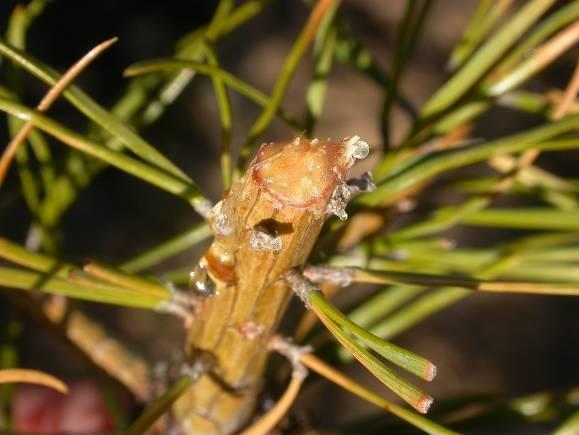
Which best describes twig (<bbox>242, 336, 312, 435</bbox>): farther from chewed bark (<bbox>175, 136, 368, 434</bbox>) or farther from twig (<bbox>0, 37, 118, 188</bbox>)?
twig (<bbox>0, 37, 118, 188</bbox>)

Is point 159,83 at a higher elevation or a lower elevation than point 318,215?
higher

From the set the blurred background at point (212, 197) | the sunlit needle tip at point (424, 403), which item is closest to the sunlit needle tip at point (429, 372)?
the sunlit needle tip at point (424, 403)

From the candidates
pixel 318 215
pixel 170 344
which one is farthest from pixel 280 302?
pixel 170 344

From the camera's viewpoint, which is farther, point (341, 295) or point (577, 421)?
point (341, 295)

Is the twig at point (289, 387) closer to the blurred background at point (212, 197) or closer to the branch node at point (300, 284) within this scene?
the branch node at point (300, 284)

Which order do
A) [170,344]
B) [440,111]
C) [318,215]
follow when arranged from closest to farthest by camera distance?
[318,215] < [440,111] < [170,344]

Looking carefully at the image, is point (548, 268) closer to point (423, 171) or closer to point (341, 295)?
point (423, 171)

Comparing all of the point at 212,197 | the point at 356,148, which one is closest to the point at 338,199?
the point at 356,148
